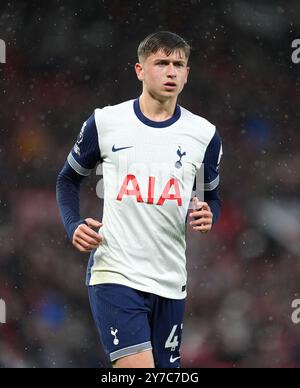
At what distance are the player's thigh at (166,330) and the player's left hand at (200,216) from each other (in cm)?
40

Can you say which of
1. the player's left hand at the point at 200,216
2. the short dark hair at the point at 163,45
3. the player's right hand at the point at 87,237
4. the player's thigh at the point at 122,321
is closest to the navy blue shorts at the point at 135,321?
the player's thigh at the point at 122,321

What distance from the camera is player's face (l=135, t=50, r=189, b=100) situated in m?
4.11

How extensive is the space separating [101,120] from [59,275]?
317 cm

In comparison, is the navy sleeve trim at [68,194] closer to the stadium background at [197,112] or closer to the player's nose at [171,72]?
the player's nose at [171,72]

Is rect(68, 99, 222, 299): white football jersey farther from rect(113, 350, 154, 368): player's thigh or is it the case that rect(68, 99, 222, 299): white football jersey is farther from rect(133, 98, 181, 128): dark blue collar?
rect(113, 350, 154, 368): player's thigh

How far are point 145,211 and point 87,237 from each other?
12.1 inches

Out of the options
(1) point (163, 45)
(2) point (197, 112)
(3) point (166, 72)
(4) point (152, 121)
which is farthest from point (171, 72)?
(2) point (197, 112)

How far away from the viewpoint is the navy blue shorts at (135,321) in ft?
12.9

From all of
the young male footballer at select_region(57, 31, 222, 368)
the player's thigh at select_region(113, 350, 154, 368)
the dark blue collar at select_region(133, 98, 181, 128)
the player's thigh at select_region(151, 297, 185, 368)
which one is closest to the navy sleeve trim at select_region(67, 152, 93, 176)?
the young male footballer at select_region(57, 31, 222, 368)

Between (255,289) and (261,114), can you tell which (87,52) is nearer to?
(261,114)

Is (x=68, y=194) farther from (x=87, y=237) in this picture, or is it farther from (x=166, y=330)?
(x=166, y=330)

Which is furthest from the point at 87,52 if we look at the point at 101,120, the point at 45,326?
the point at 101,120

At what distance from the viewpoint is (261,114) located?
7.32m
